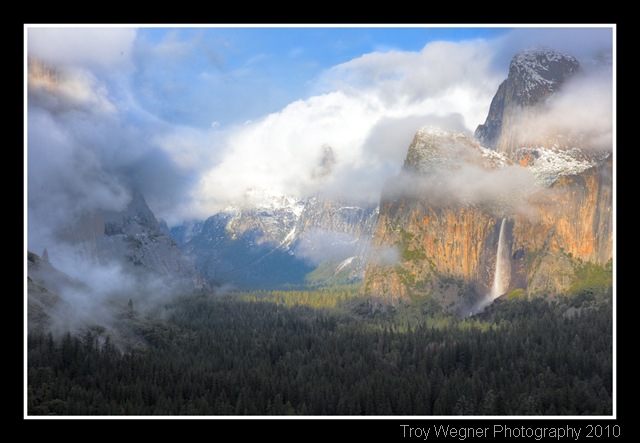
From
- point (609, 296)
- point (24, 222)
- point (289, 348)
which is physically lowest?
point (289, 348)

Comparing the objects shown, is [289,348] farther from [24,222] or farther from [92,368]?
[24,222]

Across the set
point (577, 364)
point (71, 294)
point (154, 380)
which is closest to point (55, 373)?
point (154, 380)

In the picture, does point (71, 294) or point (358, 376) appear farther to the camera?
point (71, 294)

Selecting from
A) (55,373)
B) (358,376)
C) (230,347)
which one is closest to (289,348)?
(230,347)

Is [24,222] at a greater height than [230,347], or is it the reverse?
[24,222]
